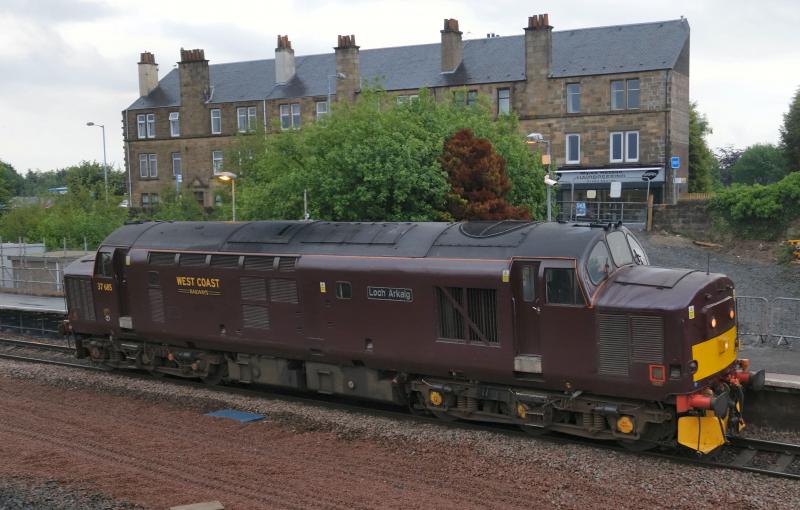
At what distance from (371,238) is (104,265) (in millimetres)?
7931

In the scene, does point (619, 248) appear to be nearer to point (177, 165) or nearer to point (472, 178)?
point (472, 178)

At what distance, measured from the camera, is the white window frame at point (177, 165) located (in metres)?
62.9

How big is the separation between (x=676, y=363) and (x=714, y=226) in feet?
102

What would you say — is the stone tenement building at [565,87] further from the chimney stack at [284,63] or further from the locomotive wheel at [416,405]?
the locomotive wheel at [416,405]

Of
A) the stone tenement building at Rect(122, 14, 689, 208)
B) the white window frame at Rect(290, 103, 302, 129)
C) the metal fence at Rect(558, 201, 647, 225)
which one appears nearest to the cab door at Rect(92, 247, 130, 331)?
the stone tenement building at Rect(122, 14, 689, 208)

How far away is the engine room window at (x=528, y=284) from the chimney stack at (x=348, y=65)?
41820 millimetres

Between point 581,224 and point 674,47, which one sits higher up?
point 674,47

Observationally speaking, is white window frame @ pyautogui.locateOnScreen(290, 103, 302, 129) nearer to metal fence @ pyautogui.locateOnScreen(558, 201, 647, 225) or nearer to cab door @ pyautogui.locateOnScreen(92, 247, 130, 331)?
metal fence @ pyautogui.locateOnScreen(558, 201, 647, 225)

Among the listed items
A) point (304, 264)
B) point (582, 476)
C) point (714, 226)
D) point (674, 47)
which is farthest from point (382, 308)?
point (674, 47)

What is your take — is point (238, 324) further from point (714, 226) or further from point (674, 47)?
point (674, 47)

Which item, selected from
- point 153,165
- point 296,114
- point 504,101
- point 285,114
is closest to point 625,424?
point 504,101

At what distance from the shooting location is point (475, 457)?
41.3 ft

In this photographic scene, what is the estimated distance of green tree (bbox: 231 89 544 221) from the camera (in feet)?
78.8

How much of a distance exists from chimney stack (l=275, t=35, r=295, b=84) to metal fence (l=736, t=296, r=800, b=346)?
142 feet
